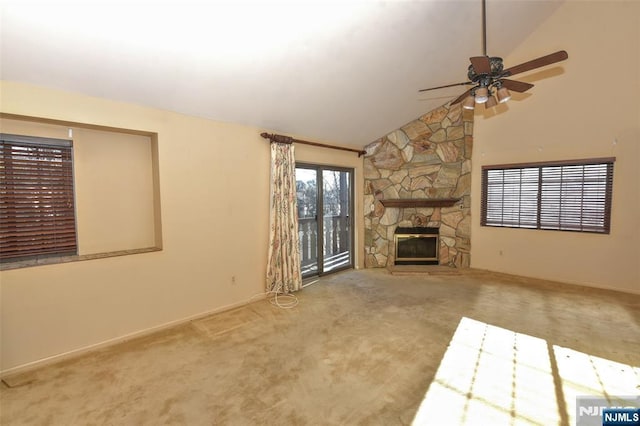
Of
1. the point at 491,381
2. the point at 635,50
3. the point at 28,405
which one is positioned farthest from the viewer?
the point at 635,50

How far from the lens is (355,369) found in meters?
2.49

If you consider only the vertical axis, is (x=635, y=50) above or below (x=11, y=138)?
above

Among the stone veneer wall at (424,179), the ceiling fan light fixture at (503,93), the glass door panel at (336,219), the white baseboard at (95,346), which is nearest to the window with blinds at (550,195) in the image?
the stone veneer wall at (424,179)

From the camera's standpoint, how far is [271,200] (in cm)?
416

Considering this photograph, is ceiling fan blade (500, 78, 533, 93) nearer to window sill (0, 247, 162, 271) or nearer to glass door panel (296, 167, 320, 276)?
glass door panel (296, 167, 320, 276)

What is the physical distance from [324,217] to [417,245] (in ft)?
6.36

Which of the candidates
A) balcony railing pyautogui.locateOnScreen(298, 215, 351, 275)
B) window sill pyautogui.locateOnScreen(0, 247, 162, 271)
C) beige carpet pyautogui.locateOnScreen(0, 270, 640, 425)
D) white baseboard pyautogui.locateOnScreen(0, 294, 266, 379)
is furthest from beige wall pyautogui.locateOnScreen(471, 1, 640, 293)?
window sill pyautogui.locateOnScreen(0, 247, 162, 271)

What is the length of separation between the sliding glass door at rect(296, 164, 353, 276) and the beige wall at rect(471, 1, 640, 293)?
271cm

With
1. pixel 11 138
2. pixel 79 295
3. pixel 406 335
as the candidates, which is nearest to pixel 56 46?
pixel 11 138

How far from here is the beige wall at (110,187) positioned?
299cm

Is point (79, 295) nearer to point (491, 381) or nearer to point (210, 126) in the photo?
point (210, 126)

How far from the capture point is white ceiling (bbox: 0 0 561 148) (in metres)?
2.18

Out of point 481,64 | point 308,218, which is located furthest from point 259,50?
point 308,218

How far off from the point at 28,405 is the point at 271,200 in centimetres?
291
